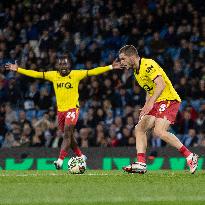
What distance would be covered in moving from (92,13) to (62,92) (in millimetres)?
10989

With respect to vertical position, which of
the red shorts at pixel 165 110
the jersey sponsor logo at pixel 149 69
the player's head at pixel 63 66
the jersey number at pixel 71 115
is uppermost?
the player's head at pixel 63 66

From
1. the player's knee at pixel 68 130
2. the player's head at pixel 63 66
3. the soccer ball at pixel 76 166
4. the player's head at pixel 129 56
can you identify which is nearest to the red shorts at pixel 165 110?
the player's head at pixel 129 56

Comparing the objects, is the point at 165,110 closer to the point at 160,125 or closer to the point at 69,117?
the point at 160,125

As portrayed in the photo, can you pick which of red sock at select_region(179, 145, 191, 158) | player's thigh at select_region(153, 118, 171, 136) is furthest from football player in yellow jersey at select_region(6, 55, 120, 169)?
red sock at select_region(179, 145, 191, 158)

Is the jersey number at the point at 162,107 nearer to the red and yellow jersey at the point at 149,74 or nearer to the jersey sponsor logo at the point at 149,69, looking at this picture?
the red and yellow jersey at the point at 149,74

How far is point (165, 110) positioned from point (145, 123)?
41cm

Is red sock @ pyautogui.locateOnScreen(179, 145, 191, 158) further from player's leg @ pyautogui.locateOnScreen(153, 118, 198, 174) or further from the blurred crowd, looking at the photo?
the blurred crowd

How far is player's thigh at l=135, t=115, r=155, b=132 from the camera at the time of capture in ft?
49.2

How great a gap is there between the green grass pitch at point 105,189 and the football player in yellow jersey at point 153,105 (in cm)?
36

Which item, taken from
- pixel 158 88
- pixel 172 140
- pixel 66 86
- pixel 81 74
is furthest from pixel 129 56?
pixel 66 86

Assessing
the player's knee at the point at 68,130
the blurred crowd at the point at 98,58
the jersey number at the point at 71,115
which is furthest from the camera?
the blurred crowd at the point at 98,58

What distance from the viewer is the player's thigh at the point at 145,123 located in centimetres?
1499

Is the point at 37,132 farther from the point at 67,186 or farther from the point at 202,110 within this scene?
the point at 67,186

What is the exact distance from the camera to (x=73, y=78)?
17.6 metres
